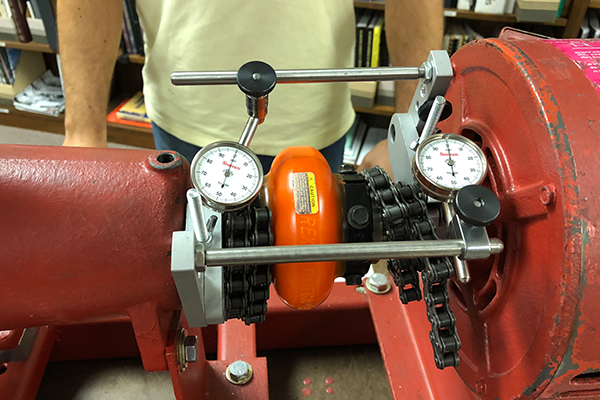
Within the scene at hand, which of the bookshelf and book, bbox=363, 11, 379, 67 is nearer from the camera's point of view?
→ the bookshelf

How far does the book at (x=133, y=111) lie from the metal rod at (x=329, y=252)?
2418 millimetres

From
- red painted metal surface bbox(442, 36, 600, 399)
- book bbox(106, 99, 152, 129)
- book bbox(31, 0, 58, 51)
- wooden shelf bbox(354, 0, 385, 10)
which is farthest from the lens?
book bbox(106, 99, 152, 129)

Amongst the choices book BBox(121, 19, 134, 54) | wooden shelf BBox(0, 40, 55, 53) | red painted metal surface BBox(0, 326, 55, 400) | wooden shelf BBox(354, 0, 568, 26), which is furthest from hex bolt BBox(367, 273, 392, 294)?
wooden shelf BBox(0, 40, 55, 53)

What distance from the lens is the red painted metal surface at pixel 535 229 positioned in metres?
0.49

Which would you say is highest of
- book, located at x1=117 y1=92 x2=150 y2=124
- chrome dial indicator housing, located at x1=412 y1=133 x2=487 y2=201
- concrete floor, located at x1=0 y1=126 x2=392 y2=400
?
chrome dial indicator housing, located at x1=412 y1=133 x2=487 y2=201

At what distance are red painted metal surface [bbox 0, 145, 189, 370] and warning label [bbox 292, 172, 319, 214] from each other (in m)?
0.17

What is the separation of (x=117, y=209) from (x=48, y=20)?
2.48 metres

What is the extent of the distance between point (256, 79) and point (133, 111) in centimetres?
236

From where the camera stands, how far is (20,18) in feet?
8.52

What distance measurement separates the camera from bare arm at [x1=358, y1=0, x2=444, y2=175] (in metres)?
1.20

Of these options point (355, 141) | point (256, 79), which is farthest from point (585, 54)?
point (355, 141)

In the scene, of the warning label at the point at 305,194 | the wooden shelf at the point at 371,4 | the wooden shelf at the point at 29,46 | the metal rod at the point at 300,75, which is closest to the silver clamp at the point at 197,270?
the warning label at the point at 305,194

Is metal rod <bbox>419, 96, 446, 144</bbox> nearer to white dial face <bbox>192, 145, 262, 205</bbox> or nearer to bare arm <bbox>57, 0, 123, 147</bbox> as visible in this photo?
white dial face <bbox>192, 145, 262, 205</bbox>

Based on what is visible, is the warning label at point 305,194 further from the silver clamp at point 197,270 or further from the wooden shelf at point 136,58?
the wooden shelf at point 136,58
